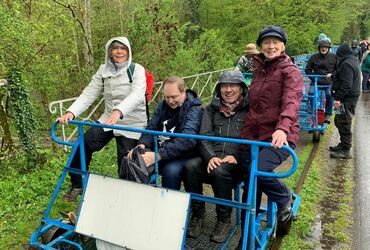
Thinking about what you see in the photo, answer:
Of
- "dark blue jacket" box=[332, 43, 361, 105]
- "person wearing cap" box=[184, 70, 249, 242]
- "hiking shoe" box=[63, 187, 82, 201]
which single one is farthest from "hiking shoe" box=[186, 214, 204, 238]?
"dark blue jacket" box=[332, 43, 361, 105]

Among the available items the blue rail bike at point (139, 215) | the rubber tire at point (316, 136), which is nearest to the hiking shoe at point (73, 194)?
the blue rail bike at point (139, 215)

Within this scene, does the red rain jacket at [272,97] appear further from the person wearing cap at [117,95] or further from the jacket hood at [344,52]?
the jacket hood at [344,52]

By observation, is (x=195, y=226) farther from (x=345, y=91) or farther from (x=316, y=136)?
(x=316, y=136)

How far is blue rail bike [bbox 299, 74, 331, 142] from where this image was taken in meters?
7.22

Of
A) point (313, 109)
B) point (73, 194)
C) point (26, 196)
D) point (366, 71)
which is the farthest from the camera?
point (366, 71)

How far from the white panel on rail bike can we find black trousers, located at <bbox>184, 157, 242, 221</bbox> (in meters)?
0.50

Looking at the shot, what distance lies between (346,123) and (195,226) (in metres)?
4.22

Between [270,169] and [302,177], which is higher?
[270,169]

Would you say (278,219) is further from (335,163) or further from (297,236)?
(335,163)

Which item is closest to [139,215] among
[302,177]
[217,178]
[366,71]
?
[217,178]

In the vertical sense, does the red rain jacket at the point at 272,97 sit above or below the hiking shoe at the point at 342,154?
above

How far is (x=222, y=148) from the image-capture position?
344 centimetres

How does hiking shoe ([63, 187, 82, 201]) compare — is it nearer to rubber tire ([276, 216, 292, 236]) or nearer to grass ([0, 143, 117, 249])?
grass ([0, 143, 117, 249])

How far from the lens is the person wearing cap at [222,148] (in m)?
3.31
